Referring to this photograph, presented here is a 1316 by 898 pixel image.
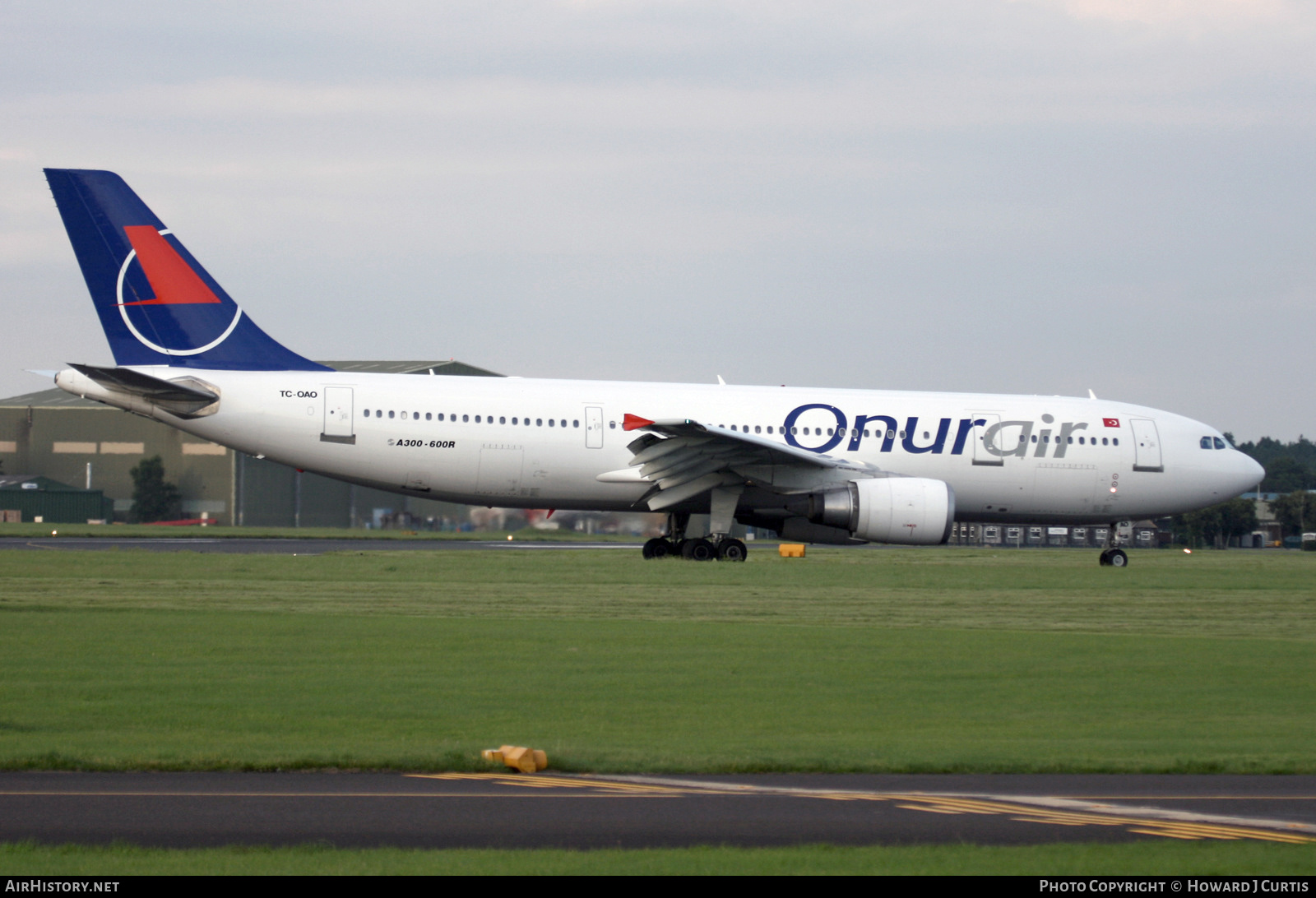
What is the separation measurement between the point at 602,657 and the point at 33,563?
1438 centimetres

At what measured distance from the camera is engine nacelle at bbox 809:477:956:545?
952 inches

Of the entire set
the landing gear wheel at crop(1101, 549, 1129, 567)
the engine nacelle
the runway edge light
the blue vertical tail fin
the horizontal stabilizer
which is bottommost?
the runway edge light

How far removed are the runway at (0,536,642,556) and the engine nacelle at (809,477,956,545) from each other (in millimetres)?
7960

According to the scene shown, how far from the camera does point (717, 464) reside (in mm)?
24953

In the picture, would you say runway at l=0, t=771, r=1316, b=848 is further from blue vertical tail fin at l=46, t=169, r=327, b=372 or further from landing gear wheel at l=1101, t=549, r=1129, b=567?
landing gear wheel at l=1101, t=549, r=1129, b=567

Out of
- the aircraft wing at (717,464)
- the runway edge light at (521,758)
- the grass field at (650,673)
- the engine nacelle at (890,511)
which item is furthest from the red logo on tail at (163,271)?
the runway edge light at (521,758)

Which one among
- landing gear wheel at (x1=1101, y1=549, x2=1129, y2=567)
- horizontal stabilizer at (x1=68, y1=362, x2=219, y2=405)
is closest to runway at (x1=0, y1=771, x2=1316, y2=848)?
horizontal stabilizer at (x1=68, y1=362, x2=219, y2=405)

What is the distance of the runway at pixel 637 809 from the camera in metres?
6.34

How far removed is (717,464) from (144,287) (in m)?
10.9

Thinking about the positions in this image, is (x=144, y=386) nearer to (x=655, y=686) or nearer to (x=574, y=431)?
(x=574, y=431)

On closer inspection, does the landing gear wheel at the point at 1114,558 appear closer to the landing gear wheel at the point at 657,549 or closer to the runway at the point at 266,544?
the landing gear wheel at the point at 657,549

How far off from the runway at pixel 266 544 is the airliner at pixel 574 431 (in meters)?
4.11
